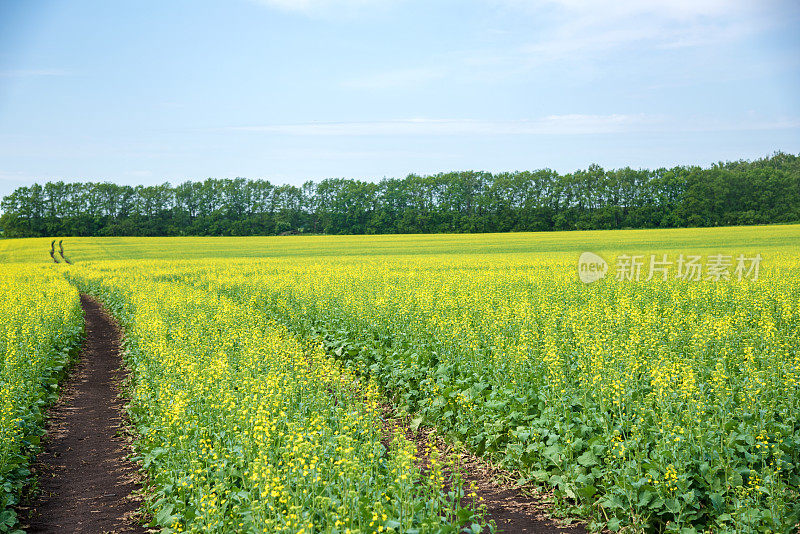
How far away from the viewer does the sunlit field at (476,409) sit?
5.58m

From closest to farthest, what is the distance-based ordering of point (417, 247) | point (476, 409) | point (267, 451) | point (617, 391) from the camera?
point (267, 451) < point (617, 391) < point (476, 409) < point (417, 247)

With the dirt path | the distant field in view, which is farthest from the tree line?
the dirt path

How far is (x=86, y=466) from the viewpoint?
903 cm

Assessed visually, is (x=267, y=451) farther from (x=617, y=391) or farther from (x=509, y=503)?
(x=617, y=391)

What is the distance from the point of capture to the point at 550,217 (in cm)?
10350

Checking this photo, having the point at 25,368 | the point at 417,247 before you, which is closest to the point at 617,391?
the point at 25,368

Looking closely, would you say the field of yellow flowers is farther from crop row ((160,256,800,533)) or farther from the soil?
crop row ((160,256,800,533))

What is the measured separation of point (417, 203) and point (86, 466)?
10544cm

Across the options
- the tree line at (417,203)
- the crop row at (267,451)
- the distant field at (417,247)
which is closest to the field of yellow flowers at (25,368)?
the crop row at (267,451)

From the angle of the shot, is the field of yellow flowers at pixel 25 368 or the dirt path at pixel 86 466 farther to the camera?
the field of yellow flowers at pixel 25 368

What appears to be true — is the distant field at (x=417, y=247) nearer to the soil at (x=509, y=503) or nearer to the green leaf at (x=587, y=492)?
the soil at (x=509, y=503)

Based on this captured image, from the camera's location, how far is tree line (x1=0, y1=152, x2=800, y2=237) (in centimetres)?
9631

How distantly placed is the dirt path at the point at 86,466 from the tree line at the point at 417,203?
9375 centimetres

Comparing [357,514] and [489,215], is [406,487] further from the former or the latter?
[489,215]
